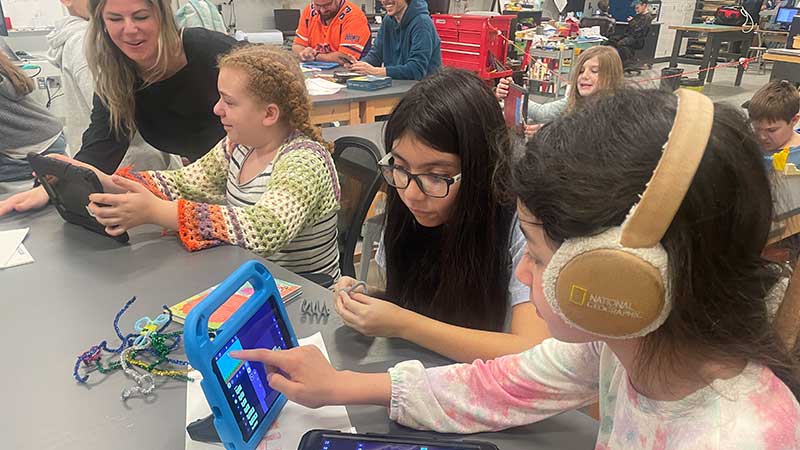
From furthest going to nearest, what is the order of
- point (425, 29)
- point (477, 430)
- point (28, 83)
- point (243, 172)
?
point (425, 29)
point (28, 83)
point (243, 172)
point (477, 430)

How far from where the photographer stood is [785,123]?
9.34 ft

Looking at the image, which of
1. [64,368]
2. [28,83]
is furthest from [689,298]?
[28,83]

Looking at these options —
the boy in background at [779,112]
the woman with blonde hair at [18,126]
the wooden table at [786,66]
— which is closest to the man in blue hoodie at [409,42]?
the boy in background at [779,112]

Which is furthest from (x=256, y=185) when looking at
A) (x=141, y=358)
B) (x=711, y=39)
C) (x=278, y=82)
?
(x=711, y=39)

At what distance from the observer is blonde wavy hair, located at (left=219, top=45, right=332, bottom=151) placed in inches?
61.6

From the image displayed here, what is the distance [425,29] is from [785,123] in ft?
7.09

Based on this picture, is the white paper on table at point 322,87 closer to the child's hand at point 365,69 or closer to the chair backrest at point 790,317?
the child's hand at point 365,69

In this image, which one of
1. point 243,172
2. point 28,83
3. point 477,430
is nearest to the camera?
point 477,430

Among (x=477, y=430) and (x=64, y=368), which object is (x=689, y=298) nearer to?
(x=477, y=430)

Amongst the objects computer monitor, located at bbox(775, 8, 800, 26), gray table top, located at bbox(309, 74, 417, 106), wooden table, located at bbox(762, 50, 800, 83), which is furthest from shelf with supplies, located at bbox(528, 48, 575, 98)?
computer monitor, located at bbox(775, 8, 800, 26)

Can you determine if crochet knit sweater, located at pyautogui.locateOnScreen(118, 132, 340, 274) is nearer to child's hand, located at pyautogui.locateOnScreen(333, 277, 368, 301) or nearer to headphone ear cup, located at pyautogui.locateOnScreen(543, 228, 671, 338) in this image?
child's hand, located at pyautogui.locateOnScreen(333, 277, 368, 301)

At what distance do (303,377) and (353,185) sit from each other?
3.28 feet

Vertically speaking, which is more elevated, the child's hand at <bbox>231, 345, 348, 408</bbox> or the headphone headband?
the headphone headband

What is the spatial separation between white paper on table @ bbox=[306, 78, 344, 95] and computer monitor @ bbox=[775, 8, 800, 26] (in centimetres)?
898
